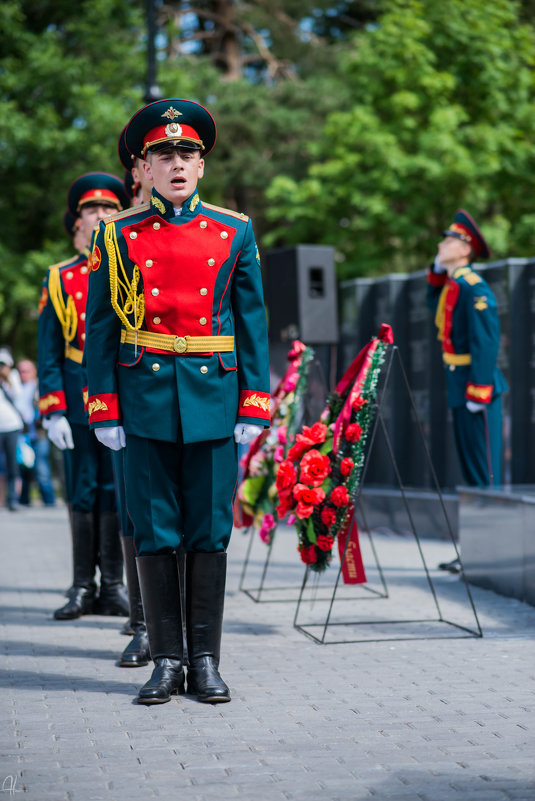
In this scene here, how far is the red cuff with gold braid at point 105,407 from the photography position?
488 centimetres

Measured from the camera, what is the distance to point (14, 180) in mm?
23906

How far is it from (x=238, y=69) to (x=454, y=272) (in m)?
25.2

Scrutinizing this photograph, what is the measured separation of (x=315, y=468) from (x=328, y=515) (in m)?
→ 0.25

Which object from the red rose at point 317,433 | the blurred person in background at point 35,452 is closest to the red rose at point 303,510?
the red rose at point 317,433

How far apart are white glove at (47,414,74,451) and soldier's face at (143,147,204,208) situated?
2192 millimetres

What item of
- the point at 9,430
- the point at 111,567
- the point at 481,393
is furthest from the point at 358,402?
the point at 9,430

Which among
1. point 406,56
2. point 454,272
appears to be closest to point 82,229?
point 454,272

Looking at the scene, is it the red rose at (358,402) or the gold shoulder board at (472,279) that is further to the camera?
the gold shoulder board at (472,279)

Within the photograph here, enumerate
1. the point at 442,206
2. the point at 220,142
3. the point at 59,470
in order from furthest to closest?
the point at 220,142
the point at 442,206
the point at 59,470

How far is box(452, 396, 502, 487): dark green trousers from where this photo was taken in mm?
8727

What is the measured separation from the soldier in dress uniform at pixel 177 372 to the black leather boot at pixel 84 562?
2.19 metres

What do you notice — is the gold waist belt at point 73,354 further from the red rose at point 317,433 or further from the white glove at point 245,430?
A: the white glove at point 245,430

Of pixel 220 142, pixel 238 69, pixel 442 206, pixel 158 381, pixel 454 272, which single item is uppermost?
pixel 238 69

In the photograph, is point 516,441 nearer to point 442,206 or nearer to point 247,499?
point 247,499
